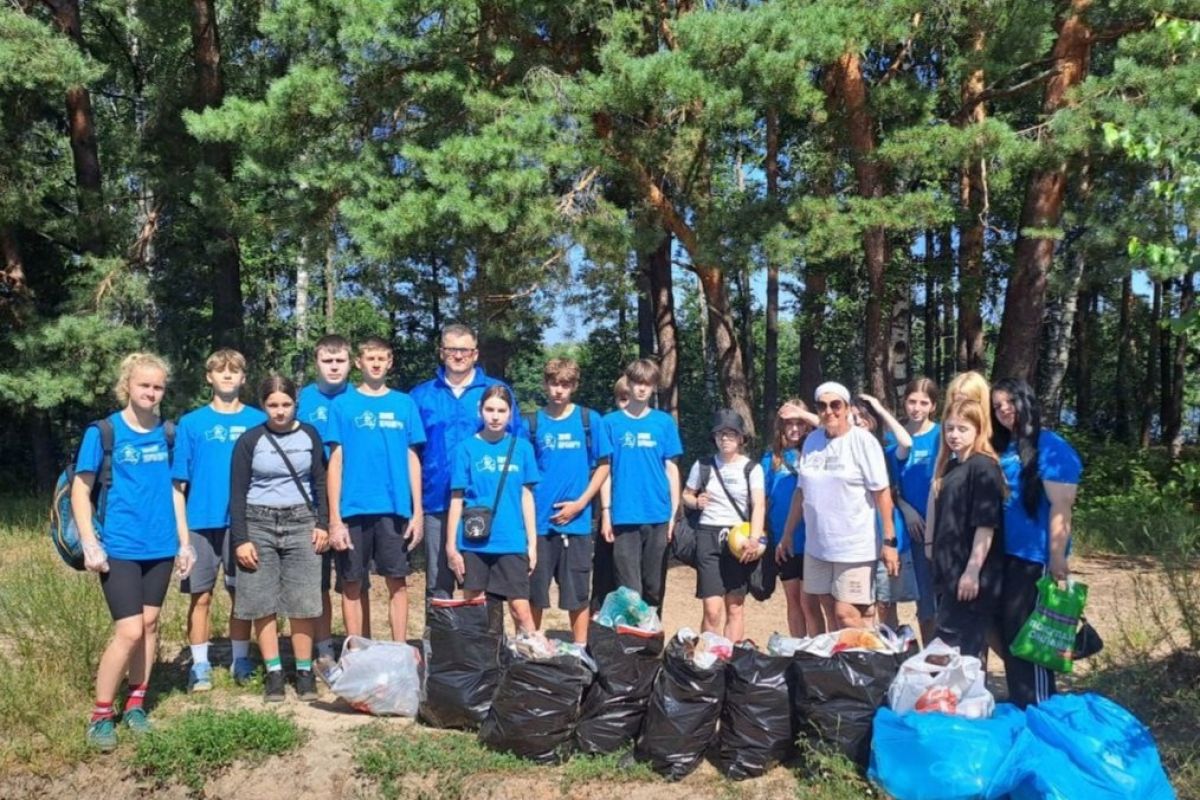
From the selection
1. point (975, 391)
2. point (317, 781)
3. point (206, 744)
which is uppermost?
point (975, 391)

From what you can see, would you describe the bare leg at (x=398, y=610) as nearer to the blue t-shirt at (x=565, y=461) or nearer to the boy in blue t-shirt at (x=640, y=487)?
the blue t-shirt at (x=565, y=461)

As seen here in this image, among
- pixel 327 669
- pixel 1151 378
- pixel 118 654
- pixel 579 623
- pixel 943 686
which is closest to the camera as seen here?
pixel 943 686

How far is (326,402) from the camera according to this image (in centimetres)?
540

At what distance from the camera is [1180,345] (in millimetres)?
22125

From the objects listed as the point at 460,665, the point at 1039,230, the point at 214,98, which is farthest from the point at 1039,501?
the point at 214,98

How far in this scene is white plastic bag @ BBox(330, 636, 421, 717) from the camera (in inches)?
191

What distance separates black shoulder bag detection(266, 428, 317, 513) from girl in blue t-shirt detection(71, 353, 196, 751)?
506mm

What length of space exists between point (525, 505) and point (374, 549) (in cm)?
91

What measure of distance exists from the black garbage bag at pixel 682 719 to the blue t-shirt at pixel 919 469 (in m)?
1.52

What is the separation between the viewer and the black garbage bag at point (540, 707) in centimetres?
432

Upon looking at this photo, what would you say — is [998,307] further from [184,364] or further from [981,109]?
[184,364]

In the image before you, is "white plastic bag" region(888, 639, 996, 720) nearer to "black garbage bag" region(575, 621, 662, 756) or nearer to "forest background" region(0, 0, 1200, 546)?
"black garbage bag" region(575, 621, 662, 756)

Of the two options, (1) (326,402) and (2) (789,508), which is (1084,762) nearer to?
(2) (789,508)

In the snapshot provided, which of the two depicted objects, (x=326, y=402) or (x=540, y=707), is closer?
(x=540, y=707)
